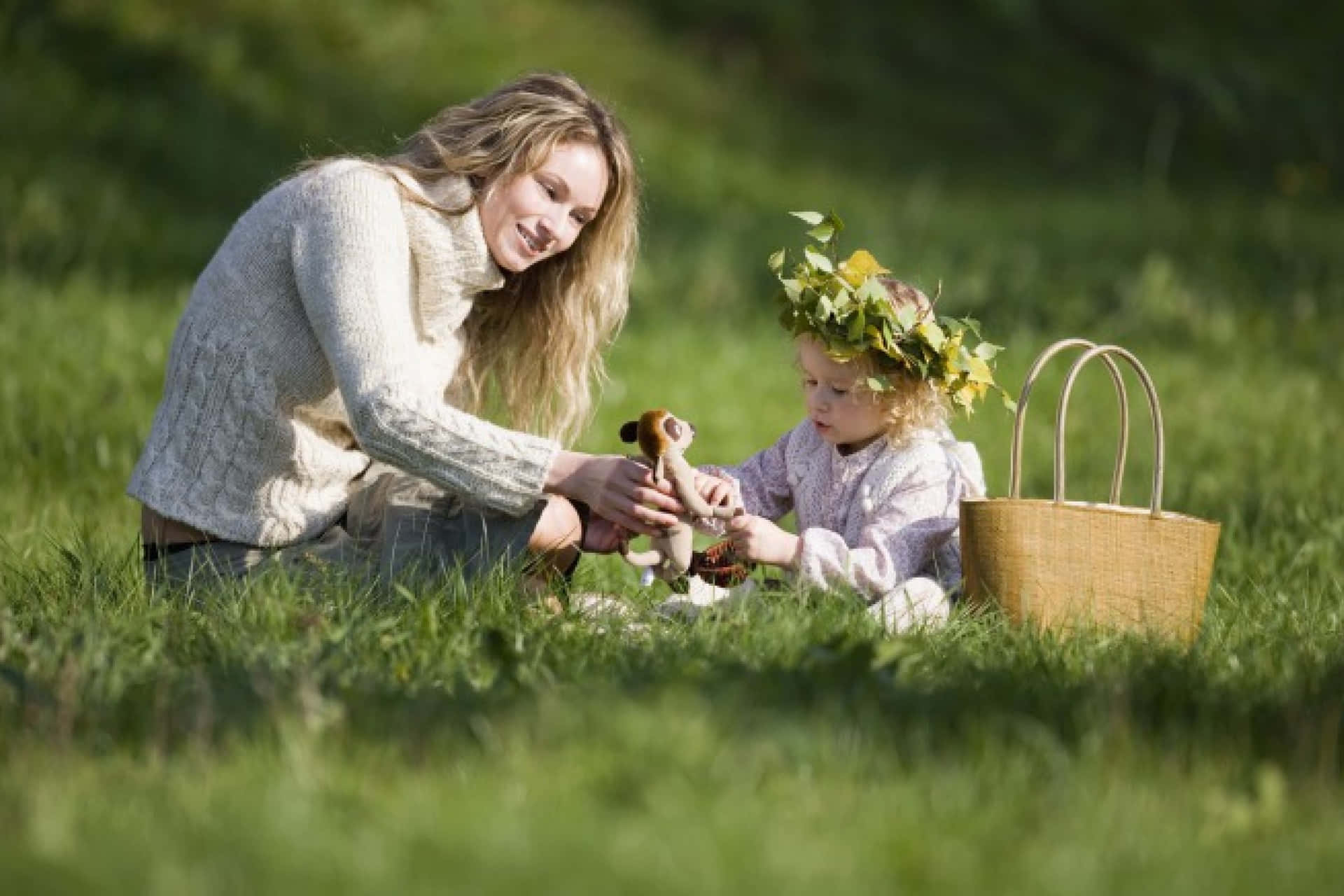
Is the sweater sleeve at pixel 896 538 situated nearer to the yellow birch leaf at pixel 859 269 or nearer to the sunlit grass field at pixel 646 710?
the sunlit grass field at pixel 646 710

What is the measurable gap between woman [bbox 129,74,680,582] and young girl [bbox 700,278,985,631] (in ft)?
1.12

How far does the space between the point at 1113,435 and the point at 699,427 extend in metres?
1.62

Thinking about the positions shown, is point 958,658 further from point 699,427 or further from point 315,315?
point 699,427

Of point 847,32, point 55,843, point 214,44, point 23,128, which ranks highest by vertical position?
point 847,32

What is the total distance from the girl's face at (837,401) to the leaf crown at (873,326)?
0.05 m

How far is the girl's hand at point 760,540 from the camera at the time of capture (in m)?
3.84

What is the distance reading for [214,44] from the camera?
10.1 m

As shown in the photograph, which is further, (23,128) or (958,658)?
(23,128)

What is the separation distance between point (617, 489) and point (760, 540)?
375 millimetres

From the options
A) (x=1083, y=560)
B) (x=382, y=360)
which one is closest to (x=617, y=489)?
(x=382, y=360)

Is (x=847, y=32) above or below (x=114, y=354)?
above

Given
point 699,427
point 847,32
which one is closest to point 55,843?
point 699,427

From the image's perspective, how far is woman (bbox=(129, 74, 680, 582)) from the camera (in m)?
3.69

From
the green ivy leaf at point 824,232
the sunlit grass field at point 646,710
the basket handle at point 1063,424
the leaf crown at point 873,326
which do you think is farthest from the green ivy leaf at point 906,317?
the sunlit grass field at point 646,710
